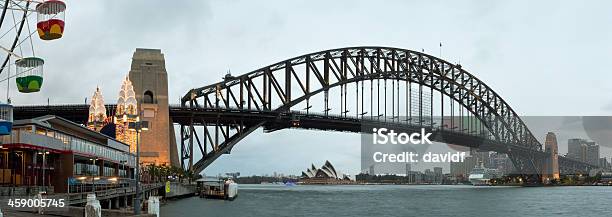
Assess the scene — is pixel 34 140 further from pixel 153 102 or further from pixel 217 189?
pixel 153 102

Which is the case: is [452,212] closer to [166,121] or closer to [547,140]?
[166,121]

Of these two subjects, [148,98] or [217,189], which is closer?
[217,189]

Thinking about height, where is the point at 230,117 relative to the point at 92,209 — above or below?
above

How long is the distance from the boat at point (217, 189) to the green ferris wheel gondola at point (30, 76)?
2272 inches

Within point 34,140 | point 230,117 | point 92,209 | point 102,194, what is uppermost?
point 230,117

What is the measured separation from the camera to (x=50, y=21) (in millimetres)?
29547

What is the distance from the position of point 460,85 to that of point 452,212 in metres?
88.0

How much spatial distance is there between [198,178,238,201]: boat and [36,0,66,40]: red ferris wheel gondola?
191 ft

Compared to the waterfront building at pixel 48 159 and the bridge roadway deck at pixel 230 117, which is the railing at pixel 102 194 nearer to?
Result: the waterfront building at pixel 48 159

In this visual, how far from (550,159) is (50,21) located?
570 feet

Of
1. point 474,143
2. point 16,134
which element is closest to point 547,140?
point 474,143

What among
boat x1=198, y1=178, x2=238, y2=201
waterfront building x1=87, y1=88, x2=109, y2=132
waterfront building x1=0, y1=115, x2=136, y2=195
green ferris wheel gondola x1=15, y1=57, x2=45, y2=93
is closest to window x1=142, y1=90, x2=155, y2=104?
waterfront building x1=87, y1=88, x2=109, y2=132

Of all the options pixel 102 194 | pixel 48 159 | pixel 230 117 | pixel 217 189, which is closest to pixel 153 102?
pixel 230 117

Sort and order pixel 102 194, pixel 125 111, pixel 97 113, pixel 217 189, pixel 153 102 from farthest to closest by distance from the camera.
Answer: pixel 153 102 < pixel 217 189 < pixel 97 113 < pixel 125 111 < pixel 102 194
